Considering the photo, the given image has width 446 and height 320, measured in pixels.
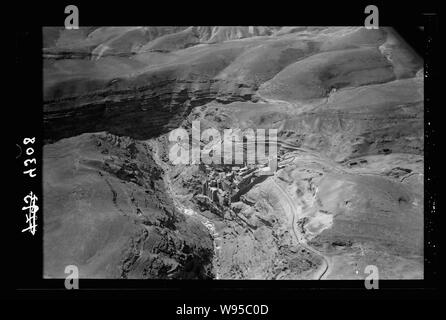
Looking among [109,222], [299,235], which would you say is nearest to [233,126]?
[299,235]

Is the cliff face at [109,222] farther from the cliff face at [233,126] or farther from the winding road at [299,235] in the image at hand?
the winding road at [299,235]

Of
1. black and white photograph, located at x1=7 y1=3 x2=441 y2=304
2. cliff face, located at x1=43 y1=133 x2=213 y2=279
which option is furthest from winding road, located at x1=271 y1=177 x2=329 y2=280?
cliff face, located at x1=43 y1=133 x2=213 y2=279

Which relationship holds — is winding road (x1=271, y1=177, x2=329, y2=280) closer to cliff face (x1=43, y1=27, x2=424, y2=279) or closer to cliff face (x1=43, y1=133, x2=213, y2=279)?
cliff face (x1=43, y1=27, x2=424, y2=279)

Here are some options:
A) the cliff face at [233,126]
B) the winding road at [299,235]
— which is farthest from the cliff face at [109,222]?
the winding road at [299,235]

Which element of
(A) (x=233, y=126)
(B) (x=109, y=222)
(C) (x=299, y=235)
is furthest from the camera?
(A) (x=233, y=126)

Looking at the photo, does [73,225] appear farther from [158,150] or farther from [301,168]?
[301,168]

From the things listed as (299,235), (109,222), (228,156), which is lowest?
(299,235)

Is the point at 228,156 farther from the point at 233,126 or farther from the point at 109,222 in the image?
the point at 109,222
